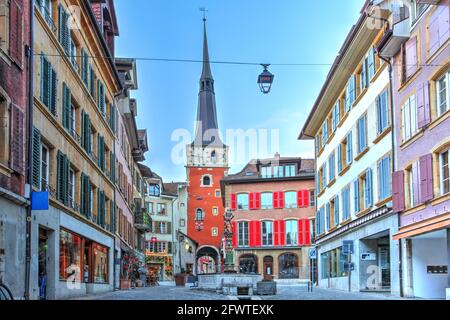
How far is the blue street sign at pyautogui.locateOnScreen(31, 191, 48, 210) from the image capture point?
1496 centimetres

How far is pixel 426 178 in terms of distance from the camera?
19.6m

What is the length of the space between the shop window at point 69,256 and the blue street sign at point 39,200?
488 cm

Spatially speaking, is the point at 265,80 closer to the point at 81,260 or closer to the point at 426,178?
the point at 426,178

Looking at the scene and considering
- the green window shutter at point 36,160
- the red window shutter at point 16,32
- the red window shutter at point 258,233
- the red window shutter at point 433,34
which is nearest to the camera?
the red window shutter at point 16,32

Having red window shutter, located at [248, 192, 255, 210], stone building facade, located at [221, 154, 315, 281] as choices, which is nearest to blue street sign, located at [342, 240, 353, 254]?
stone building facade, located at [221, 154, 315, 281]

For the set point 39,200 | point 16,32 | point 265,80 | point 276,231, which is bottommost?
point 276,231

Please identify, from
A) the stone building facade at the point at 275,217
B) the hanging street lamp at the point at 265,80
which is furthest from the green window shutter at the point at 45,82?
the stone building facade at the point at 275,217

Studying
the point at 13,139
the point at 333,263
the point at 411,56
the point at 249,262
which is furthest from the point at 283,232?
the point at 13,139

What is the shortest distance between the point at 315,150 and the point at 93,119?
68.2ft

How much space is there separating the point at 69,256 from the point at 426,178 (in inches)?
427

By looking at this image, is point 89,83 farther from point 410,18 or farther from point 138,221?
point 138,221

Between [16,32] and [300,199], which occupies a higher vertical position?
[16,32]

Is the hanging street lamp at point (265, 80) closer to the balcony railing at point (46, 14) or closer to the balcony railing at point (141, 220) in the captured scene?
the balcony railing at point (46, 14)

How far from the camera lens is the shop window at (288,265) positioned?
217ft
